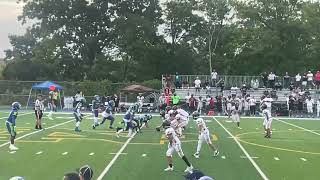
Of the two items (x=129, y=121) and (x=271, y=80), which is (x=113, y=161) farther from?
(x=271, y=80)

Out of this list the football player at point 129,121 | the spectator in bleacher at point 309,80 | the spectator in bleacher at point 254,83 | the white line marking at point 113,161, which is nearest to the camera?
the white line marking at point 113,161

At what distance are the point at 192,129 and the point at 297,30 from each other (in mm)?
Result: 39157

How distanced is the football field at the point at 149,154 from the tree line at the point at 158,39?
3744cm

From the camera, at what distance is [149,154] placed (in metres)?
20.5

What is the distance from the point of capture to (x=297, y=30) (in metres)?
65.6

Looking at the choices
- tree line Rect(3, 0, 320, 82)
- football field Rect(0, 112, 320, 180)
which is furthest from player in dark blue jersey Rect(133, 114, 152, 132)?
tree line Rect(3, 0, 320, 82)

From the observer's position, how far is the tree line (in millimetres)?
66312

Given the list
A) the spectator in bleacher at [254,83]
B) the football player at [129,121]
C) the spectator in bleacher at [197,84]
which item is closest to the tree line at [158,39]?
the spectator in bleacher at [254,83]

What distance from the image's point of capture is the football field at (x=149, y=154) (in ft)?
54.6

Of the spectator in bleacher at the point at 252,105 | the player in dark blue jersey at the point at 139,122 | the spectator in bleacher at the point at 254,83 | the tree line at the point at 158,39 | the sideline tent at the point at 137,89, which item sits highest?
the tree line at the point at 158,39

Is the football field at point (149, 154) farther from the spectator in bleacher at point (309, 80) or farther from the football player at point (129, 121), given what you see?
the spectator in bleacher at point (309, 80)

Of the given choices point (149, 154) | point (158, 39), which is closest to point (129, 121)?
point (149, 154)

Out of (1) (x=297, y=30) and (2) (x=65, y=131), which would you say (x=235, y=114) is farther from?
(1) (x=297, y=30)

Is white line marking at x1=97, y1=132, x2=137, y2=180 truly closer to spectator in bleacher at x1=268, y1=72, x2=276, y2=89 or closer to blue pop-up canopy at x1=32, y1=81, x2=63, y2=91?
blue pop-up canopy at x1=32, y1=81, x2=63, y2=91
